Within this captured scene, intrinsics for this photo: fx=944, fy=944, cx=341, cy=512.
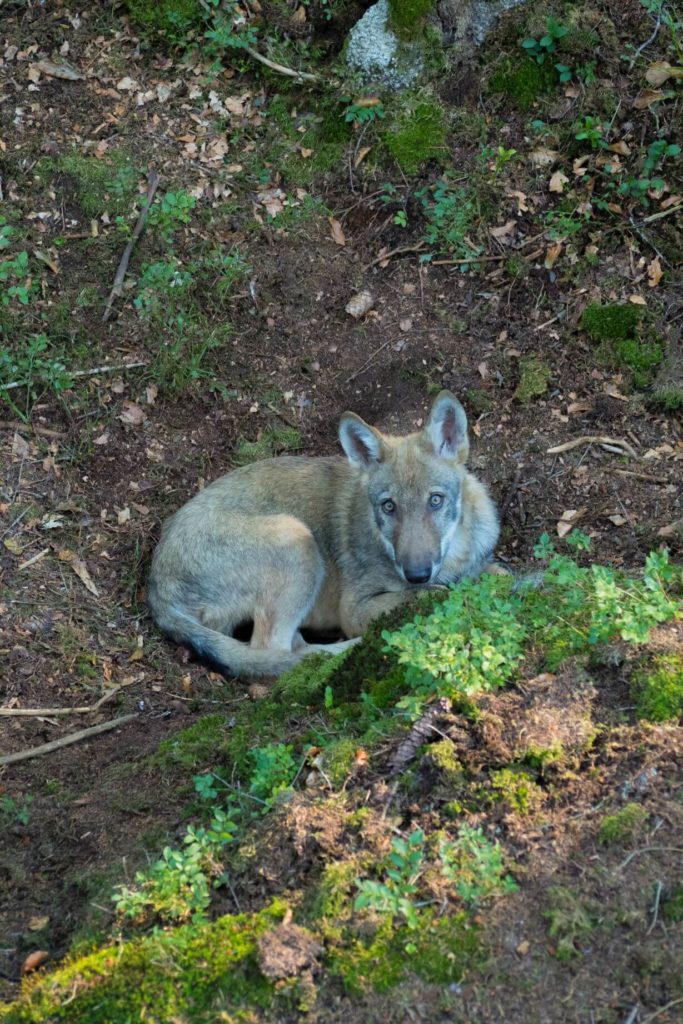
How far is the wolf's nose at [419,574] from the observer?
6.02m

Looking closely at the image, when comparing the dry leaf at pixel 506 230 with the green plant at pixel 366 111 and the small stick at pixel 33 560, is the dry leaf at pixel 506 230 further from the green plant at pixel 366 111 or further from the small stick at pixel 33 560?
the small stick at pixel 33 560

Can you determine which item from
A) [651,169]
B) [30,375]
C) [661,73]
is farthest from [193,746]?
[661,73]

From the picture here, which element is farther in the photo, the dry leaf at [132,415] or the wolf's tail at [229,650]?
the dry leaf at [132,415]

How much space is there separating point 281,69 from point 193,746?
642 cm

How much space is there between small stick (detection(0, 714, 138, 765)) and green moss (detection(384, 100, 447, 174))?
17.2 ft

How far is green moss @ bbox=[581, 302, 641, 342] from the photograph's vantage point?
7441mm

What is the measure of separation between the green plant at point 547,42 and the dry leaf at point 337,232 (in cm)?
215

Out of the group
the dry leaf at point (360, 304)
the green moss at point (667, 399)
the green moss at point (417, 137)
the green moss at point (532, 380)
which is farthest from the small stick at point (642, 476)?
the green moss at point (417, 137)

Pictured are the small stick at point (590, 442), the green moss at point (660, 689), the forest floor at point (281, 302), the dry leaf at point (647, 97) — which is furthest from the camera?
the dry leaf at point (647, 97)

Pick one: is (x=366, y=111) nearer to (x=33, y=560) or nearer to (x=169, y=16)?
(x=169, y=16)

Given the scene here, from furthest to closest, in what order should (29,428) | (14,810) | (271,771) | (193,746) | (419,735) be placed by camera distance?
(29,428)
(193,746)
(14,810)
(271,771)
(419,735)

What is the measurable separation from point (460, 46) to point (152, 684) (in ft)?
19.8

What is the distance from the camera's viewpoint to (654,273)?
752cm

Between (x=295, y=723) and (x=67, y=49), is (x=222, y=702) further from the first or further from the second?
(x=67, y=49)
